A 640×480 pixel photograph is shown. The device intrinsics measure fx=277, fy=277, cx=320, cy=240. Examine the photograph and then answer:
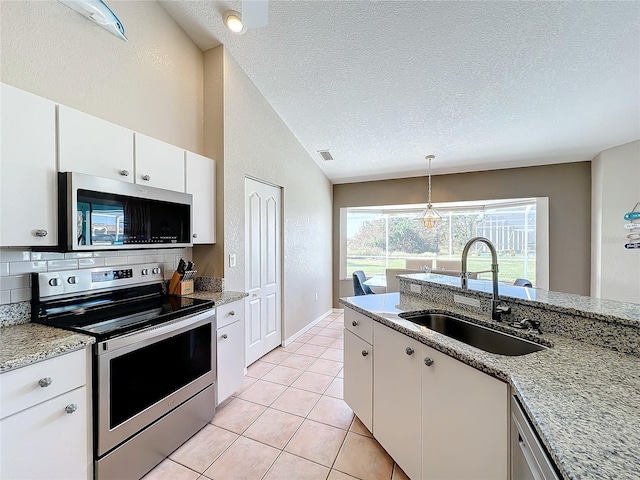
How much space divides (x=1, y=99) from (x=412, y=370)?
7.86 ft

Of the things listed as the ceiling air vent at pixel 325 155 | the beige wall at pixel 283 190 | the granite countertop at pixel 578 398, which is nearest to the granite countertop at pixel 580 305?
the granite countertop at pixel 578 398

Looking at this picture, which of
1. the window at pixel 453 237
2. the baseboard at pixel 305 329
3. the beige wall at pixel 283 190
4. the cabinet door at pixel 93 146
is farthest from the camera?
the window at pixel 453 237

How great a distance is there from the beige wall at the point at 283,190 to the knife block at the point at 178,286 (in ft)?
0.96

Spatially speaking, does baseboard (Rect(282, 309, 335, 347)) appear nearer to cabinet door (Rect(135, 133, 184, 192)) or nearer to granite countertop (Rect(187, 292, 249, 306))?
granite countertop (Rect(187, 292, 249, 306))

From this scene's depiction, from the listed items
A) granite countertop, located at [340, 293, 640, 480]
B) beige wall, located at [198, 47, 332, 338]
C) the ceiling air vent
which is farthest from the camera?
the ceiling air vent

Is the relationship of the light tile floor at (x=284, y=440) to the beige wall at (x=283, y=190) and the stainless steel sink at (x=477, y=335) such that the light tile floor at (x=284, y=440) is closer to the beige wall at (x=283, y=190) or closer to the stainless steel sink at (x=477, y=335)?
the stainless steel sink at (x=477, y=335)

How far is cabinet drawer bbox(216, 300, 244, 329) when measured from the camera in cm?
219

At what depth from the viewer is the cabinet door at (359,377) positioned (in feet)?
6.12

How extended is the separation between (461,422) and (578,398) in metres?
0.50

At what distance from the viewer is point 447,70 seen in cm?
246

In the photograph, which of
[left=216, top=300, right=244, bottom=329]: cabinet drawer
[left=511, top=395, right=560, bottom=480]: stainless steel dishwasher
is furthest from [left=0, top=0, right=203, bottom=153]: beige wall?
[left=511, top=395, right=560, bottom=480]: stainless steel dishwasher

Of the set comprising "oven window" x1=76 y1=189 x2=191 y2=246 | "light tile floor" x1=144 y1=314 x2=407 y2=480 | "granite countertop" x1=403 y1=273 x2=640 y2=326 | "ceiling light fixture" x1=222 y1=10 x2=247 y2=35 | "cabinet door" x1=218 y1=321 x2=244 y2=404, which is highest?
"ceiling light fixture" x1=222 y1=10 x2=247 y2=35

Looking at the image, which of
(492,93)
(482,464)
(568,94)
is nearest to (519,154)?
(568,94)

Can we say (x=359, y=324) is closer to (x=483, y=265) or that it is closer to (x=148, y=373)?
(x=148, y=373)
